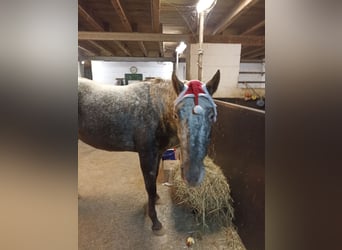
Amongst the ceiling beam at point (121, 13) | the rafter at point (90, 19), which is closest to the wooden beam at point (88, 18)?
the rafter at point (90, 19)

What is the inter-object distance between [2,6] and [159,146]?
1.14 metres

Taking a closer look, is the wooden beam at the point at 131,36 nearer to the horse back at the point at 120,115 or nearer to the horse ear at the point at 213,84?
the horse back at the point at 120,115

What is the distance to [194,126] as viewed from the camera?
102 cm

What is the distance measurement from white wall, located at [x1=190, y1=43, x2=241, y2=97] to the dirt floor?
3.88ft

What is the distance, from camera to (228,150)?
62.2 inches

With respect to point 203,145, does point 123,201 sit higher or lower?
lower

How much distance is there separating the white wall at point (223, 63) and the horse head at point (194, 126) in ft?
4.08

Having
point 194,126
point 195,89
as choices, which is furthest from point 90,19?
point 194,126

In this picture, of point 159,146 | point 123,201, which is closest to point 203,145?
point 159,146

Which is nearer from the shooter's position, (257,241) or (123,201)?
(257,241)

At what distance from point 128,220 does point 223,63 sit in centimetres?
174

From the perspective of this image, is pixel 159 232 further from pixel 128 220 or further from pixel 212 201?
pixel 212 201

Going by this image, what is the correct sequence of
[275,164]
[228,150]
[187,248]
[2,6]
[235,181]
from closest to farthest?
[2,6] → [275,164] → [187,248] → [235,181] → [228,150]

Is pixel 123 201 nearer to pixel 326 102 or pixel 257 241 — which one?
pixel 257 241
